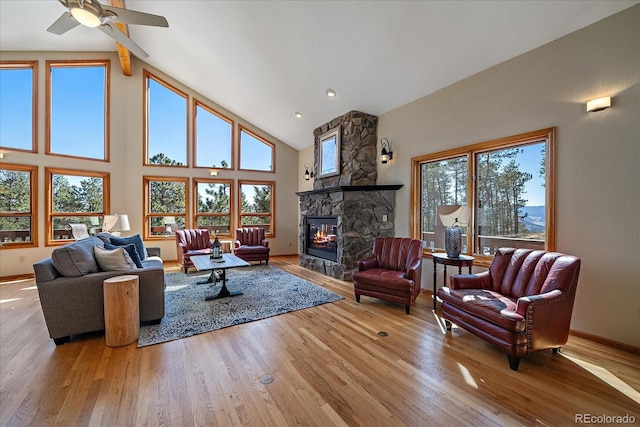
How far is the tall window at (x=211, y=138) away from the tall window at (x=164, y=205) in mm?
811

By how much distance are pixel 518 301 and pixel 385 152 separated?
3327mm

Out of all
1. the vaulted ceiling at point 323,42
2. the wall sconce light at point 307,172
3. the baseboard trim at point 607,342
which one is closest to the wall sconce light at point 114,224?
the vaulted ceiling at point 323,42

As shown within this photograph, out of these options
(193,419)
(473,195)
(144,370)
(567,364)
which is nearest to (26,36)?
(144,370)

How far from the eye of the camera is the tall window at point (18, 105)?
5.04 m

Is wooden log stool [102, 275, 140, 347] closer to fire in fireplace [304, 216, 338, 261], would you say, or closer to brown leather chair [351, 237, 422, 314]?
brown leather chair [351, 237, 422, 314]

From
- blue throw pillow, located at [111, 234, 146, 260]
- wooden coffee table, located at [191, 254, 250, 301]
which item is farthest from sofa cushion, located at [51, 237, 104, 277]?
wooden coffee table, located at [191, 254, 250, 301]

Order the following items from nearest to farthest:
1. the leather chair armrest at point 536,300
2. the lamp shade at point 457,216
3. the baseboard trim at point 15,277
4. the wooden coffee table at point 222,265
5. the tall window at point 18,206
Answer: the leather chair armrest at point 536,300 → the lamp shade at point 457,216 → the wooden coffee table at point 222,265 → the baseboard trim at point 15,277 → the tall window at point 18,206

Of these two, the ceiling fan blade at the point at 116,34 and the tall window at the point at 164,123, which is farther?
the tall window at the point at 164,123

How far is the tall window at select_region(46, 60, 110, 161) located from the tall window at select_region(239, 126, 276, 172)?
3.07 m

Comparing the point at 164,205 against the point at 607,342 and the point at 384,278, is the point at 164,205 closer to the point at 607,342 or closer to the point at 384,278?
the point at 384,278

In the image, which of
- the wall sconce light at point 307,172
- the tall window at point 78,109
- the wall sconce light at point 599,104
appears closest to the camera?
the wall sconce light at point 599,104

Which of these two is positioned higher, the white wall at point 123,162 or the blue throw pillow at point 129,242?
the white wall at point 123,162

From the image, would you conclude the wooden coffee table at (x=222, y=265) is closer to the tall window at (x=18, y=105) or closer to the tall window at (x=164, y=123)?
the tall window at (x=164, y=123)

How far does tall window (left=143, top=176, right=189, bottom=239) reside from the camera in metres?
6.41
